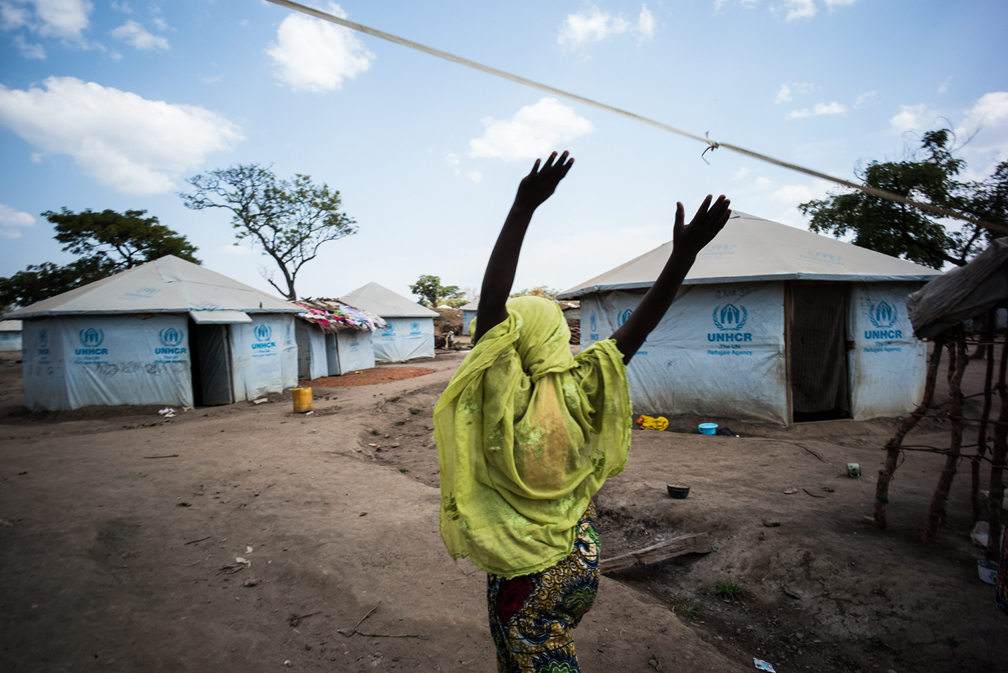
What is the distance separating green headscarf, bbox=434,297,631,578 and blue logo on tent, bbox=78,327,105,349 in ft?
40.2

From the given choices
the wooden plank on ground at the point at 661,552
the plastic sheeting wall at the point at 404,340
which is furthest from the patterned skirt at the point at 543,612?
the plastic sheeting wall at the point at 404,340

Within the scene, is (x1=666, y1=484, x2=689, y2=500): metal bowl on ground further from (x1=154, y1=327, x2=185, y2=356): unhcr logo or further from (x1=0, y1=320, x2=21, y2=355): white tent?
Answer: (x1=0, y1=320, x2=21, y2=355): white tent

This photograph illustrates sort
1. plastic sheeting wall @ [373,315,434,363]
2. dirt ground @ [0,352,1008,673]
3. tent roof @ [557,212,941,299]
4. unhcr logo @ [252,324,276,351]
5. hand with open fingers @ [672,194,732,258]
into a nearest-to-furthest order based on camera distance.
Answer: hand with open fingers @ [672,194,732,258] < dirt ground @ [0,352,1008,673] < tent roof @ [557,212,941,299] < unhcr logo @ [252,324,276,351] < plastic sheeting wall @ [373,315,434,363]

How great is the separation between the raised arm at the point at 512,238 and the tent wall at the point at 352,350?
1677cm

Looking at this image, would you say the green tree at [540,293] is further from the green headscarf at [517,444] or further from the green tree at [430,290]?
the green tree at [430,290]

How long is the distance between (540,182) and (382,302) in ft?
69.8

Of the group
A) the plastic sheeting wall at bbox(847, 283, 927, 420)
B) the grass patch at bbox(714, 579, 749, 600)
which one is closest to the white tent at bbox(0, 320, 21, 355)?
the grass patch at bbox(714, 579, 749, 600)

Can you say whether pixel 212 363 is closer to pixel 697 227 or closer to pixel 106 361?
pixel 106 361

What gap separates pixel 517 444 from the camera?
4.23ft

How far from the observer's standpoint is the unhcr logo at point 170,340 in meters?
10.6

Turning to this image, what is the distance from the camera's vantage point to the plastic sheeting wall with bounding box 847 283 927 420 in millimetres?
8070

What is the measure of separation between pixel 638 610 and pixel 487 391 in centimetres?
253

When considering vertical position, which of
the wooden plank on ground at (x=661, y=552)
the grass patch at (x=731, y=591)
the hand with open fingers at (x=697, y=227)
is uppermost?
the hand with open fingers at (x=697, y=227)

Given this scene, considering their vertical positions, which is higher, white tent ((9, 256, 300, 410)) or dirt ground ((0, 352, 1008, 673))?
white tent ((9, 256, 300, 410))
